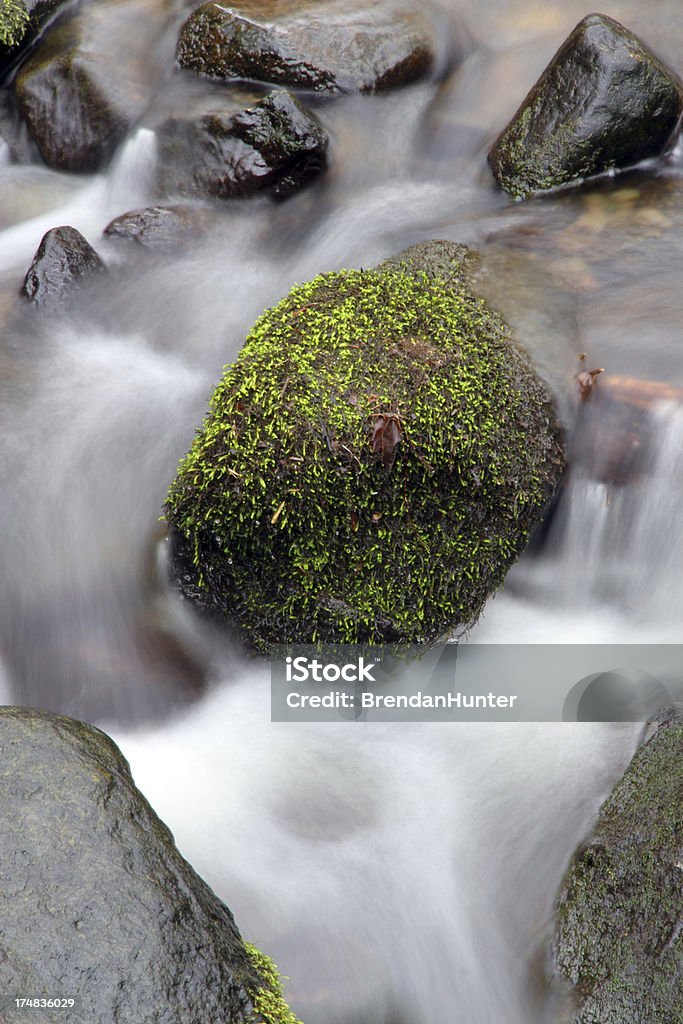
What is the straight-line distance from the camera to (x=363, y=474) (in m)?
3.90

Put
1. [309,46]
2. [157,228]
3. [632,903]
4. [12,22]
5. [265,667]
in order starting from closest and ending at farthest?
[632,903] → [265,667] → [157,228] → [309,46] → [12,22]

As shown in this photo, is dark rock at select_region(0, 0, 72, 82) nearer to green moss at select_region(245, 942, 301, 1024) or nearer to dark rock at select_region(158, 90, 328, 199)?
dark rock at select_region(158, 90, 328, 199)

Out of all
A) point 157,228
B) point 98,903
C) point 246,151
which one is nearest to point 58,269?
point 157,228

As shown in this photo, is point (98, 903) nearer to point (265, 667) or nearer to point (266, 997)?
point (266, 997)

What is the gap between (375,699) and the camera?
445cm

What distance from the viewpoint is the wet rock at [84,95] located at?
22.3ft

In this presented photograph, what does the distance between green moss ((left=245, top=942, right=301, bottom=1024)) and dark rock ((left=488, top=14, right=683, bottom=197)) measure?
193 inches

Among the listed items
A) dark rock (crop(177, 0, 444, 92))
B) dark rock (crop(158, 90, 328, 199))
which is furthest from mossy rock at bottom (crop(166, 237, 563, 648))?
dark rock (crop(177, 0, 444, 92))

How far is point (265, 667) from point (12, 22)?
19.5ft

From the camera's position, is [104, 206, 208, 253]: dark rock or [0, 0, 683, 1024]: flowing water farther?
[104, 206, 208, 253]: dark rock

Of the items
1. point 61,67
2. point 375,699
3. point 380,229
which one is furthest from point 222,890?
point 61,67

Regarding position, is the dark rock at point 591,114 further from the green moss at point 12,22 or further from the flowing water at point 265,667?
the green moss at point 12,22

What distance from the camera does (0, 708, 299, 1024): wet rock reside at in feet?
7.76

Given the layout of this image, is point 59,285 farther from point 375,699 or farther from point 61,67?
point 375,699
